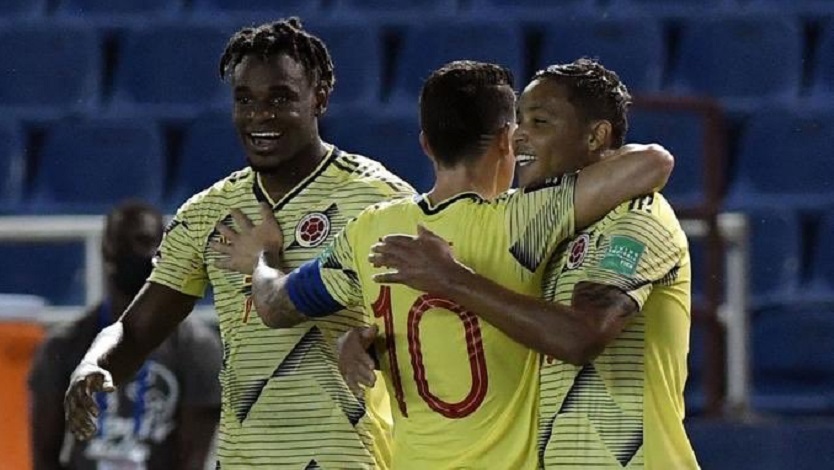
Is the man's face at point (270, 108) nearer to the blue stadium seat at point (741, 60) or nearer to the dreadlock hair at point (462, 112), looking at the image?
the dreadlock hair at point (462, 112)

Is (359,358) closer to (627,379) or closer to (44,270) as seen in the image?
(627,379)

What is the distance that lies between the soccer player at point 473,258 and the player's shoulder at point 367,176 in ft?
1.97

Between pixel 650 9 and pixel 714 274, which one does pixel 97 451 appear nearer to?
pixel 714 274

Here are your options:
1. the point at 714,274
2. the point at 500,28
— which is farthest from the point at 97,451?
the point at 500,28

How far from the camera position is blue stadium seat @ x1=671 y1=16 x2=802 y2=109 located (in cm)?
1045

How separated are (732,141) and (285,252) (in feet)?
19.2

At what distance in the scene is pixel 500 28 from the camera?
10.5 metres

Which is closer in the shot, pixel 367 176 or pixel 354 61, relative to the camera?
pixel 367 176

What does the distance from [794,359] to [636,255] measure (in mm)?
5526

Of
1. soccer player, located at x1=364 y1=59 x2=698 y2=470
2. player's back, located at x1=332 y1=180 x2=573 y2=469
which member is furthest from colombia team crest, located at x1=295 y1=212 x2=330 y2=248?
soccer player, located at x1=364 y1=59 x2=698 y2=470

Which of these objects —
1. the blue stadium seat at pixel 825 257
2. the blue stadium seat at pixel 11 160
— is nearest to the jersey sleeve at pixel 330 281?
the blue stadium seat at pixel 825 257

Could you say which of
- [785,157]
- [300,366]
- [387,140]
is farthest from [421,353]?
[785,157]

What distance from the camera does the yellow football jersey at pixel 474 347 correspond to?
411cm

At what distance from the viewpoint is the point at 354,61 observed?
10812mm
